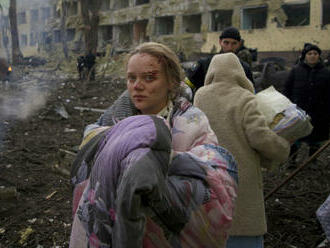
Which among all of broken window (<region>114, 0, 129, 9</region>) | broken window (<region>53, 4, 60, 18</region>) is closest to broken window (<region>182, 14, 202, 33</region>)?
broken window (<region>114, 0, 129, 9</region>)

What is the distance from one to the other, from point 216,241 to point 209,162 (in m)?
0.26

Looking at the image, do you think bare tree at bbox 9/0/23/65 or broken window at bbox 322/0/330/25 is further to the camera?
bare tree at bbox 9/0/23/65

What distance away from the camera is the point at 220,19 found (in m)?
27.5

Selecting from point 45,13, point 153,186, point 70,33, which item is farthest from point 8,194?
point 45,13

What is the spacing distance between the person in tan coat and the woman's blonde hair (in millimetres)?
662

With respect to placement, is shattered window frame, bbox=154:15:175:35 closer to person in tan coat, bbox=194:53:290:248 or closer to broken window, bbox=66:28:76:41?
broken window, bbox=66:28:76:41

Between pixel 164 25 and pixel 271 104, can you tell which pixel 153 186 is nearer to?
pixel 271 104

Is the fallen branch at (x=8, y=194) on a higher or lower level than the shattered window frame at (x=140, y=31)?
lower

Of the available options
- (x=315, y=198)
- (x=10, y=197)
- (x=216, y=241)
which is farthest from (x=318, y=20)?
(x=216, y=241)

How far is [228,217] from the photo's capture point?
114 centimetres

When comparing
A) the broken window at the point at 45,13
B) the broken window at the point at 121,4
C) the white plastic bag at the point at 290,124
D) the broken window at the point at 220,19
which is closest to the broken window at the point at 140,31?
the broken window at the point at 121,4

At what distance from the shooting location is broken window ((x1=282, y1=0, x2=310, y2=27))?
22047 mm

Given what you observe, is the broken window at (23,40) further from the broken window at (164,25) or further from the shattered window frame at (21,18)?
the broken window at (164,25)

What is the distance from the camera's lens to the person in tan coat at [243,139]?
1955 millimetres
